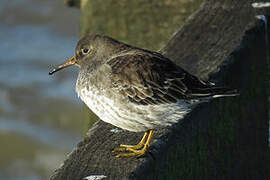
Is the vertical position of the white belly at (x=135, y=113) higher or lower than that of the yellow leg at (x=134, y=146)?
higher

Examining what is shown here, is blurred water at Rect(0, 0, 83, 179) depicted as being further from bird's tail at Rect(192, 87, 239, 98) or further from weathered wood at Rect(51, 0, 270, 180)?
bird's tail at Rect(192, 87, 239, 98)

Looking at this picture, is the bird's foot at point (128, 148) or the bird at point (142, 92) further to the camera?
the bird at point (142, 92)

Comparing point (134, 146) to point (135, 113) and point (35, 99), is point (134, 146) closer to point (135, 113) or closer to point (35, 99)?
point (135, 113)

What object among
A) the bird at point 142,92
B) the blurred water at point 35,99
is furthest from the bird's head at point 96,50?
the blurred water at point 35,99

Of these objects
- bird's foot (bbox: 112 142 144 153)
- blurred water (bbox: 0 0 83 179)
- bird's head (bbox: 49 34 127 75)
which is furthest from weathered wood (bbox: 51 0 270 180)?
blurred water (bbox: 0 0 83 179)

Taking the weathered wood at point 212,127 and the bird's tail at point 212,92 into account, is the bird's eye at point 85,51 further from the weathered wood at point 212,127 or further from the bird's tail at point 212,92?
the bird's tail at point 212,92

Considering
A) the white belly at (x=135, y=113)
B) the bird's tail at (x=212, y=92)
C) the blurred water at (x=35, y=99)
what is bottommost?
the blurred water at (x=35, y=99)

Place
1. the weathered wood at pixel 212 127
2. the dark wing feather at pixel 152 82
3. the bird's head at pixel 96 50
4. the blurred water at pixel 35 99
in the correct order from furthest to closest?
the blurred water at pixel 35 99, the bird's head at pixel 96 50, the dark wing feather at pixel 152 82, the weathered wood at pixel 212 127
